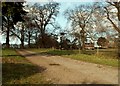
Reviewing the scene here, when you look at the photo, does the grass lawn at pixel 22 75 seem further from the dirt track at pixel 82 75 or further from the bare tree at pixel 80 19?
the bare tree at pixel 80 19

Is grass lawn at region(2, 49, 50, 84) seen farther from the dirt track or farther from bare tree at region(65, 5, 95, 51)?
bare tree at region(65, 5, 95, 51)

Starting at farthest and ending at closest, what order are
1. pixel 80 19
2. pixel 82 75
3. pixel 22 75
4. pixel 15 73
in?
pixel 80 19, pixel 15 73, pixel 82 75, pixel 22 75

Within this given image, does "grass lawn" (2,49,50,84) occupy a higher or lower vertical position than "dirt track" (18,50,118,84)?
higher

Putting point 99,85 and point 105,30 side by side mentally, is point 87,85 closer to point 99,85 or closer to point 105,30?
point 99,85

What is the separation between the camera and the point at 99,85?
1201cm

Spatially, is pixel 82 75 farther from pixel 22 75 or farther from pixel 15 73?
pixel 15 73

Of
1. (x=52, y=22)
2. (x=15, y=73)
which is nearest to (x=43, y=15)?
(x=52, y=22)

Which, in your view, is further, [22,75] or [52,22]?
[52,22]

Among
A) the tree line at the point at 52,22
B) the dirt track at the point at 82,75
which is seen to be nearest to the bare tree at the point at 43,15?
the tree line at the point at 52,22

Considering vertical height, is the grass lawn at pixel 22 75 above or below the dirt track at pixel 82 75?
above

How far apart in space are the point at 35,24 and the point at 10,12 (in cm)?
5591

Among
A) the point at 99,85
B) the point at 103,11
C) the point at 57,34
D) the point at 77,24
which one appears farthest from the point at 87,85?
the point at 57,34

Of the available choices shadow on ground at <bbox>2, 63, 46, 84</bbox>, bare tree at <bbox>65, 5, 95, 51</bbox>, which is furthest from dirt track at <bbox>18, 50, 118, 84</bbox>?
bare tree at <bbox>65, 5, 95, 51</bbox>

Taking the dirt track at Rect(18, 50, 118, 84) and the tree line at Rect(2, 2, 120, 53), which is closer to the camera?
the dirt track at Rect(18, 50, 118, 84)
